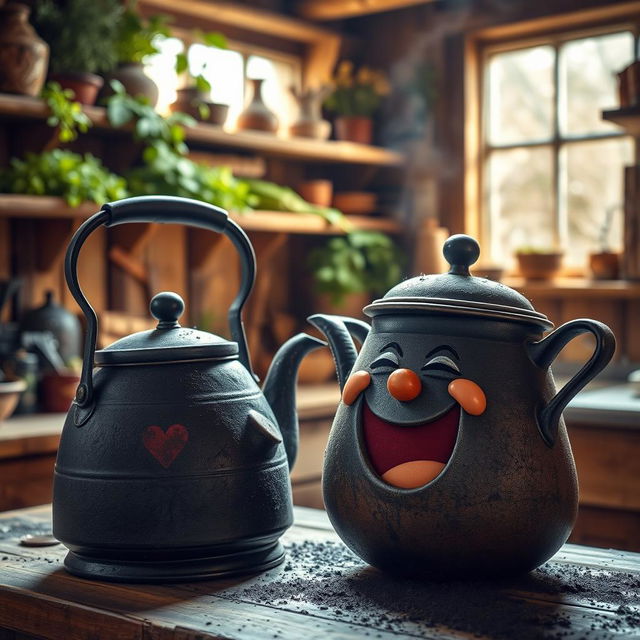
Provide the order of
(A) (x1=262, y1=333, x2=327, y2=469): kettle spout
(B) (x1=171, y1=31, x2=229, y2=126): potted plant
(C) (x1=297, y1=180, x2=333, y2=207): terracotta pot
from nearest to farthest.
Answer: (A) (x1=262, y1=333, x2=327, y2=469): kettle spout → (B) (x1=171, y1=31, x2=229, y2=126): potted plant → (C) (x1=297, y1=180, x2=333, y2=207): terracotta pot

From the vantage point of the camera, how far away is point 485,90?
13.0ft

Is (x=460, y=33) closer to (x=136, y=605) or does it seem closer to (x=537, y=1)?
(x=537, y=1)

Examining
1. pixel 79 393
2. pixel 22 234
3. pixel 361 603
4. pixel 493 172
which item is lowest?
pixel 361 603

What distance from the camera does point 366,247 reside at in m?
3.98

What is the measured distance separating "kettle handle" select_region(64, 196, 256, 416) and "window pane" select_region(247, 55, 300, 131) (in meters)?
2.79

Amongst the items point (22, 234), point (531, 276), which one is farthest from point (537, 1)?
point (22, 234)

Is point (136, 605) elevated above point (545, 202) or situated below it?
below

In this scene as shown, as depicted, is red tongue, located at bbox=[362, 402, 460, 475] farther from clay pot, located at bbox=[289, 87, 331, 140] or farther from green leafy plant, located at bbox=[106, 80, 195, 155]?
clay pot, located at bbox=[289, 87, 331, 140]

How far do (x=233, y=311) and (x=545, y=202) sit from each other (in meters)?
2.85

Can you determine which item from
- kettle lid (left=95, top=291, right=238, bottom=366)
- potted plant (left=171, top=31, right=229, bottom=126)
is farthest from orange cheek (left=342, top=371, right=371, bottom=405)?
potted plant (left=171, top=31, right=229, bottom=126)

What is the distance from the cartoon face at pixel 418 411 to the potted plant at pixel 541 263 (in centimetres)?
271

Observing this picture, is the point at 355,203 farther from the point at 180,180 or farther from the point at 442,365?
the point at 442,365

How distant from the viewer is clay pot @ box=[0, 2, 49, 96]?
9.14ft

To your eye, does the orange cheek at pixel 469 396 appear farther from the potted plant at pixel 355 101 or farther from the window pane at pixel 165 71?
the potted plant at pixel 355 101
